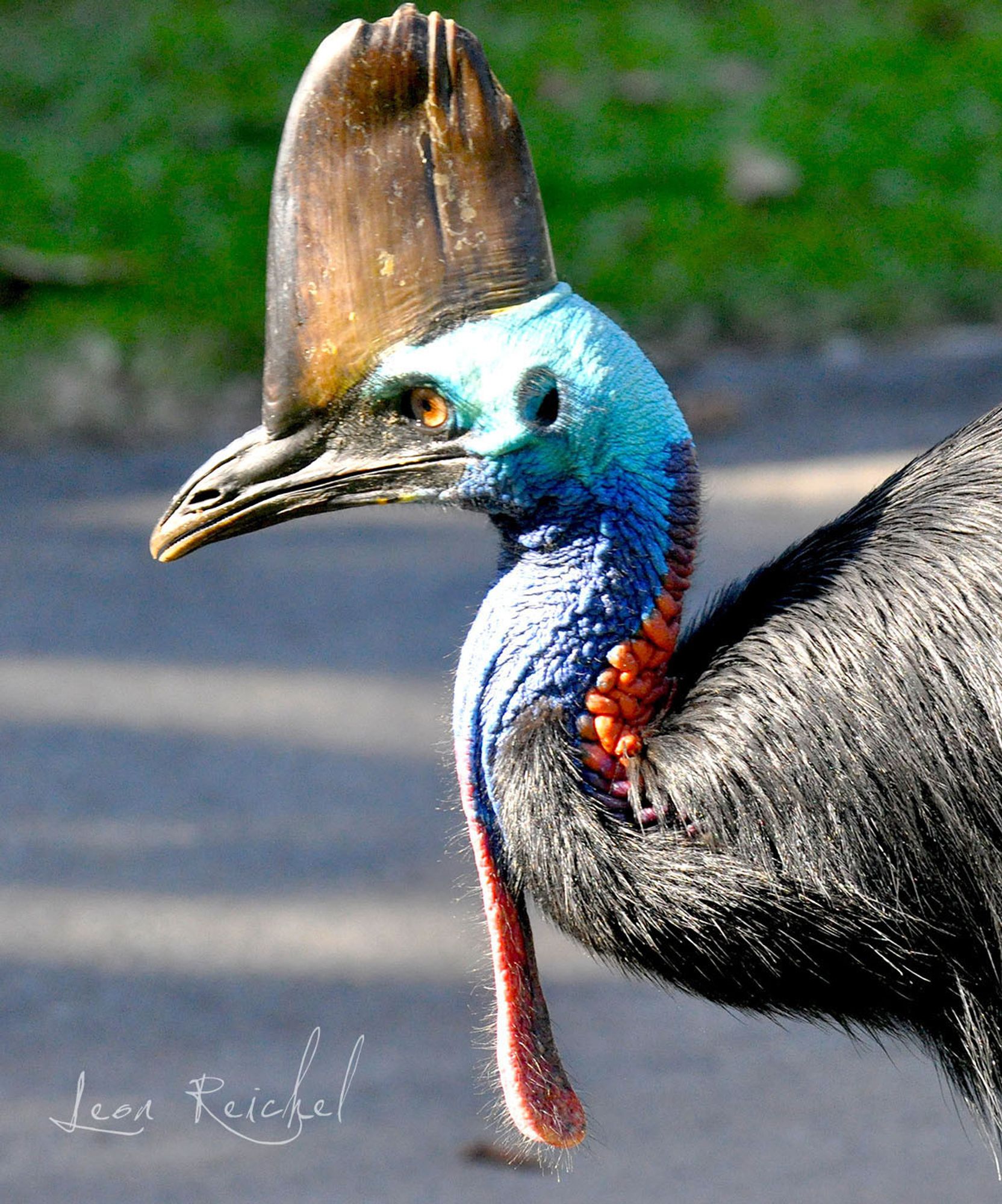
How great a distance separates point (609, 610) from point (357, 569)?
250 centimetres

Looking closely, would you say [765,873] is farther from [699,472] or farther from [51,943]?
[51,943]

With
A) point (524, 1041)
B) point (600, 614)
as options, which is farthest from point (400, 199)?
point (524, 1041)

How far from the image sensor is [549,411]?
161cm

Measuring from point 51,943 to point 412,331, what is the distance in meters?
1.78

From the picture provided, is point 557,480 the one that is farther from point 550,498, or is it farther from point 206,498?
point 206,498

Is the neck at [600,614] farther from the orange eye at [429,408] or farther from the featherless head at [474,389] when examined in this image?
the orange eye at [429,408]

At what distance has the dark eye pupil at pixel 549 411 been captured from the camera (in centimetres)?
160

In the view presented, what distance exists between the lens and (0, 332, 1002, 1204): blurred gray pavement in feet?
8.74

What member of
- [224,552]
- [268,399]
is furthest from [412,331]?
[224,552]

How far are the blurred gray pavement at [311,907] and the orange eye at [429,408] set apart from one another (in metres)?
0.46

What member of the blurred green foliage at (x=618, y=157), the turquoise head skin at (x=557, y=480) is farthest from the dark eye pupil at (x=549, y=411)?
the blurred green foliage at (x=618, y=157)
